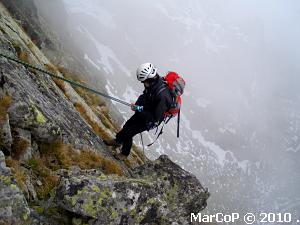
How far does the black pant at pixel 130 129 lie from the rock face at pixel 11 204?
25.0 ft

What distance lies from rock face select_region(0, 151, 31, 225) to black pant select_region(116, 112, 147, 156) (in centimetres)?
761

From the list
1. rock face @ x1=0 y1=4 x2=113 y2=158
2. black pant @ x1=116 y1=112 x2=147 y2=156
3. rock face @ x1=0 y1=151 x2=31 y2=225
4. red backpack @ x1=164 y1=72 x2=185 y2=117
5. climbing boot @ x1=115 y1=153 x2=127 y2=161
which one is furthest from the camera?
climbing boot @ x1=115 y1=153 x2=127 y2=161

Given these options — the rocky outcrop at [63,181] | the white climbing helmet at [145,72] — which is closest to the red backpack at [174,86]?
the white climbing helmet at [145,72]

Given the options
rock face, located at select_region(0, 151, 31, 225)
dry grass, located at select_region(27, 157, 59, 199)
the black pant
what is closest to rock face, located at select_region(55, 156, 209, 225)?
dry grass, located at select_region(27, 157, 59, 199)

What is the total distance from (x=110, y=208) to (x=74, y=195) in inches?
31.8

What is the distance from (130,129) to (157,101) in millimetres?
2209

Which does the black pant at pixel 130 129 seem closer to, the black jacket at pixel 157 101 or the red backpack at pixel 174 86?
the black jacket at pixel 157 101

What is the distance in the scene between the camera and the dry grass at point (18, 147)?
8.66 meters

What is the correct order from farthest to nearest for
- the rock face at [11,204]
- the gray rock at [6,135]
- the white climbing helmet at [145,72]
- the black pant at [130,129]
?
the black pant at [130,129] → the white climbing helmet at [145,72] → the gray rock at [6,135] → the rock face at [11,204]

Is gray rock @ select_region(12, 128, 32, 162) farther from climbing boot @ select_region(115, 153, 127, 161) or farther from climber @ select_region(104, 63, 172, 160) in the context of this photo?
climbing boot @ select_region(115, 153, 127, 161)

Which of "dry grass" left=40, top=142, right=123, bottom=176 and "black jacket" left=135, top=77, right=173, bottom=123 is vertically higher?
"black jacket" left=135, top=77, right=173, bottom=123

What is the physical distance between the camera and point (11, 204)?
6.45 meters

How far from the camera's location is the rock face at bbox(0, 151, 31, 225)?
6.33 m

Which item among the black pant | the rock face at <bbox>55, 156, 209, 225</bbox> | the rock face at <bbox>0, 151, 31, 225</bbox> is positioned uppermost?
the black pant
